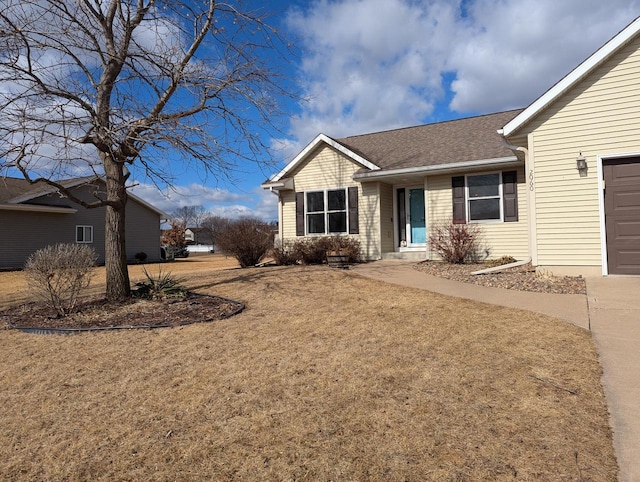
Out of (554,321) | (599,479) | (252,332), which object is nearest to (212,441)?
(599,479)

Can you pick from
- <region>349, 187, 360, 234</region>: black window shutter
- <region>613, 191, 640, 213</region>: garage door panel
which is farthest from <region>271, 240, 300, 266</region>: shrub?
<region>613, 191, 640, 213</region>: garage door panel

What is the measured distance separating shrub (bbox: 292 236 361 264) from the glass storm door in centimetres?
216

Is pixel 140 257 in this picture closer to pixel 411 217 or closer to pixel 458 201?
pixel 411 217

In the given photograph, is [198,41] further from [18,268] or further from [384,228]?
[18,268]

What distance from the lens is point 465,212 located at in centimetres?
1272

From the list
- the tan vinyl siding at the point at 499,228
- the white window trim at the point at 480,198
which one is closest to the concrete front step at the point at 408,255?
the tan vinyl siding at the point at 499,228

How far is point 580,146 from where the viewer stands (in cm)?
877

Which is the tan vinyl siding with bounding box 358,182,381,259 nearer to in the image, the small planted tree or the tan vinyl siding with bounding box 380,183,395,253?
the tan vinyl siding with bounding box 380,183,395,253

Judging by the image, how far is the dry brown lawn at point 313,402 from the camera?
107 inches

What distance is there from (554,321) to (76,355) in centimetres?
595

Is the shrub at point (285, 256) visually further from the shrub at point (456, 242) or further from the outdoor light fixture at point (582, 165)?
the outdoor light fixture at point (582, 165)

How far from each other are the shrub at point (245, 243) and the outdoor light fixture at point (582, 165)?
Result: 893 cm

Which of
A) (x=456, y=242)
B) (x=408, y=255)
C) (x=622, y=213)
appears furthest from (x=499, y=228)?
(x=622, y=213)

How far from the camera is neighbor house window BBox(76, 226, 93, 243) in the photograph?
24694 millimetres
